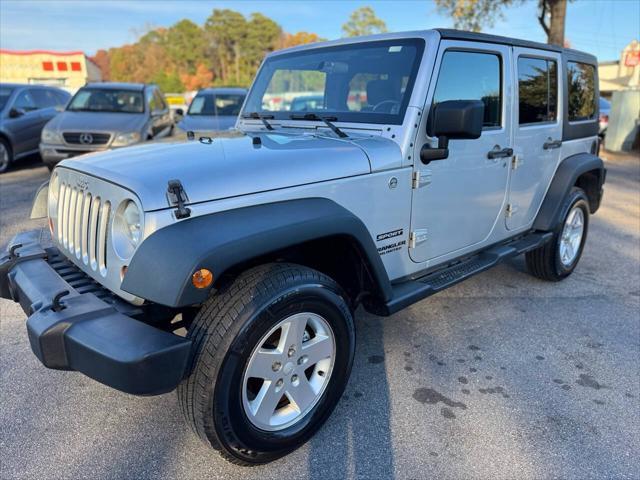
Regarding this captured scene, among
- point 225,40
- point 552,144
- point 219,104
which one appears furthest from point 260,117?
point 225,40

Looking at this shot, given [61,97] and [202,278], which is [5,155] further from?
[202,278]

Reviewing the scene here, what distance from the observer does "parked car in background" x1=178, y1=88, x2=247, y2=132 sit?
9.14 metres

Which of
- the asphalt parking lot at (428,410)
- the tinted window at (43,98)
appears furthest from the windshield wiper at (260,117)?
the tinted window at (43,98)

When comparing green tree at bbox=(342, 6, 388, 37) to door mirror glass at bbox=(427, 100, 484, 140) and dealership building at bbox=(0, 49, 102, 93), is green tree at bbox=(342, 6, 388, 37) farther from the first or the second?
door mirror glass at bbox=(427, 100, 484, 140)

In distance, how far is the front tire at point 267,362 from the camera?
1.96 meters

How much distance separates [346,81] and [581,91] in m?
2.58

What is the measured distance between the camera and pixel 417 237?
294 cm

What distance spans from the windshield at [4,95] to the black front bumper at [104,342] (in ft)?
30.7

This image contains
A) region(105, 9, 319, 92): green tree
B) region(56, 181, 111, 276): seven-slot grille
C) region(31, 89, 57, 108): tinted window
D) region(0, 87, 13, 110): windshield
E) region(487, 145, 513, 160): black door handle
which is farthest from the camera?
region(105, 9, 319, 92): green tree

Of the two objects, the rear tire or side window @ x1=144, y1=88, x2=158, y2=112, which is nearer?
the rear tire

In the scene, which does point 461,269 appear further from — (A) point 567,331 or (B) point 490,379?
(A) point 567,331

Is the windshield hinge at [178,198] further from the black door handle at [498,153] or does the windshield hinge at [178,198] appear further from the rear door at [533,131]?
the rear door at [533,131]

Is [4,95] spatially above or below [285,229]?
above

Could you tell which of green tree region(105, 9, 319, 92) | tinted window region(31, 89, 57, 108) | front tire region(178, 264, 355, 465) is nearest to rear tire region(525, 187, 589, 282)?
front tire region(178, 264, 355, 465)
